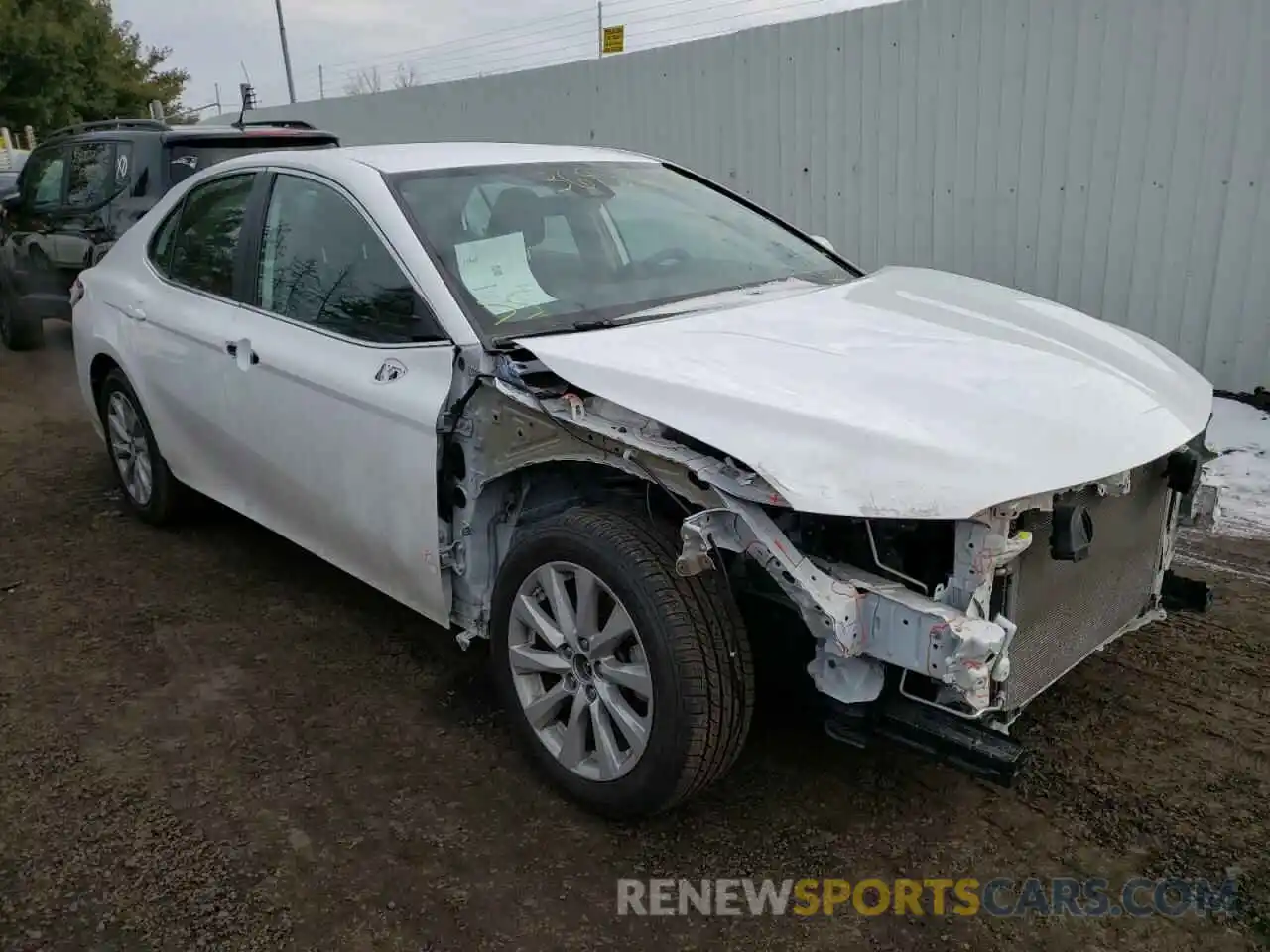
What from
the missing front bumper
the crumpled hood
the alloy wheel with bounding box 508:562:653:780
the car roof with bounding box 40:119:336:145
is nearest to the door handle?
the crumpled hood

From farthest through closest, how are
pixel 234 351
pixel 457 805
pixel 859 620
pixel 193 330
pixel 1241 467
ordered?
pixel 1241 467, pixel 193 330, pixel 234 351, pixel 457 805, pixel 859 620

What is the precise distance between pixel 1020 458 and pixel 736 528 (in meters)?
0.64

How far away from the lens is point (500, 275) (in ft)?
10.7

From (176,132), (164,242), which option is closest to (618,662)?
(164,242)

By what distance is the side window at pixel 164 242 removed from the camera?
15.0 ft

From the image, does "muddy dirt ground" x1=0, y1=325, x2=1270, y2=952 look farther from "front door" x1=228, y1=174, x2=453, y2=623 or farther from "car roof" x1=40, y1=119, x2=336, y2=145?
"car roof" x1=40, y1=119, x2=336, y2=145

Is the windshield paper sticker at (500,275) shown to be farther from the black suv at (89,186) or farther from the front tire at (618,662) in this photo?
the black suv at (89,186)

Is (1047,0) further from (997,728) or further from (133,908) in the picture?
(133,908)

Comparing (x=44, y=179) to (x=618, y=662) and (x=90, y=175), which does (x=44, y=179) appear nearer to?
(x=90, y=175)

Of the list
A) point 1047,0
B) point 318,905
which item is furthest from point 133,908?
point 1047,0

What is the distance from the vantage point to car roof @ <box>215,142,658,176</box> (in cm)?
361

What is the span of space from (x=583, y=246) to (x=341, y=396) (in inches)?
36.8

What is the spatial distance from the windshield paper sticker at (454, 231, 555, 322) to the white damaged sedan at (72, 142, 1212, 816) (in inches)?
0.4

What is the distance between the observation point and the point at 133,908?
2.54 m
